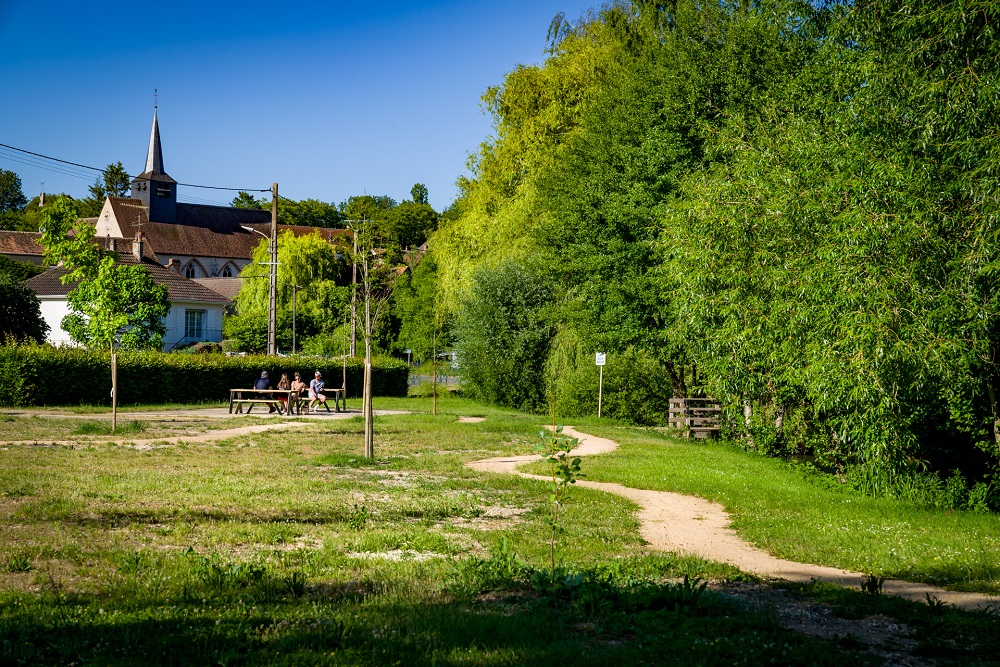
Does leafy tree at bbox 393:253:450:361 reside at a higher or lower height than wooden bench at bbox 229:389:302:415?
higher

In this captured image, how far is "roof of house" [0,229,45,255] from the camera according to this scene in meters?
85.3

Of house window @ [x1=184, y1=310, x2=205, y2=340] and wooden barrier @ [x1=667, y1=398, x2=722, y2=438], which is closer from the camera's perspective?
wooden barrier @ [x1=667, y1=398, x2=722, y2=438]

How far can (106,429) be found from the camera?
20.3 metres

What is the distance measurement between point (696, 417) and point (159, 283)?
130 feet

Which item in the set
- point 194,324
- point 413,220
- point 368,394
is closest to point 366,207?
point 413,220

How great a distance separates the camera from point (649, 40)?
30.1 meters

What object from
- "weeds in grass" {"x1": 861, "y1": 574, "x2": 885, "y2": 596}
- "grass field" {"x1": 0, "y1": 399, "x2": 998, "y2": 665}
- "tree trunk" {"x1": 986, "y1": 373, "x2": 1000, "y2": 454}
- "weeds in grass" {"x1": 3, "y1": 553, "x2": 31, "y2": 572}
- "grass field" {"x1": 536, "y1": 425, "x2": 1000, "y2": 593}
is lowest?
"grass field" {"x1": 536, "y1": 425, "x2": 1000, "y2": 593}

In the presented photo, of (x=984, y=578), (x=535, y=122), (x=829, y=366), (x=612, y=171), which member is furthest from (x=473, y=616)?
(x=535, y=122)

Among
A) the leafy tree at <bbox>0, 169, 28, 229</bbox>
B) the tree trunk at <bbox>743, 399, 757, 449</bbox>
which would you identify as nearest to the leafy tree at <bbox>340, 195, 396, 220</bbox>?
the leafy tree at <bbox>0, 169, 28, 229</bbox>

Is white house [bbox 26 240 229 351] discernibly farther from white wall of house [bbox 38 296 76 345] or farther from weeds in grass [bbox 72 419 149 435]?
weeds in grass [bbox 72 419 149 435]

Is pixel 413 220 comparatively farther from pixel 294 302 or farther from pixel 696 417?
pixel 696 417

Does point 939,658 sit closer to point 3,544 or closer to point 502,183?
point 3,544

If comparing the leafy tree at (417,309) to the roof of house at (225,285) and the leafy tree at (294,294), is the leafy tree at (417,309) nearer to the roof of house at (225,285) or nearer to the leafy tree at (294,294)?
the leafy tree at (294,294)

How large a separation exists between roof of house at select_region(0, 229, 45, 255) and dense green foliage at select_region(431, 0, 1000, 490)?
74228 mm
